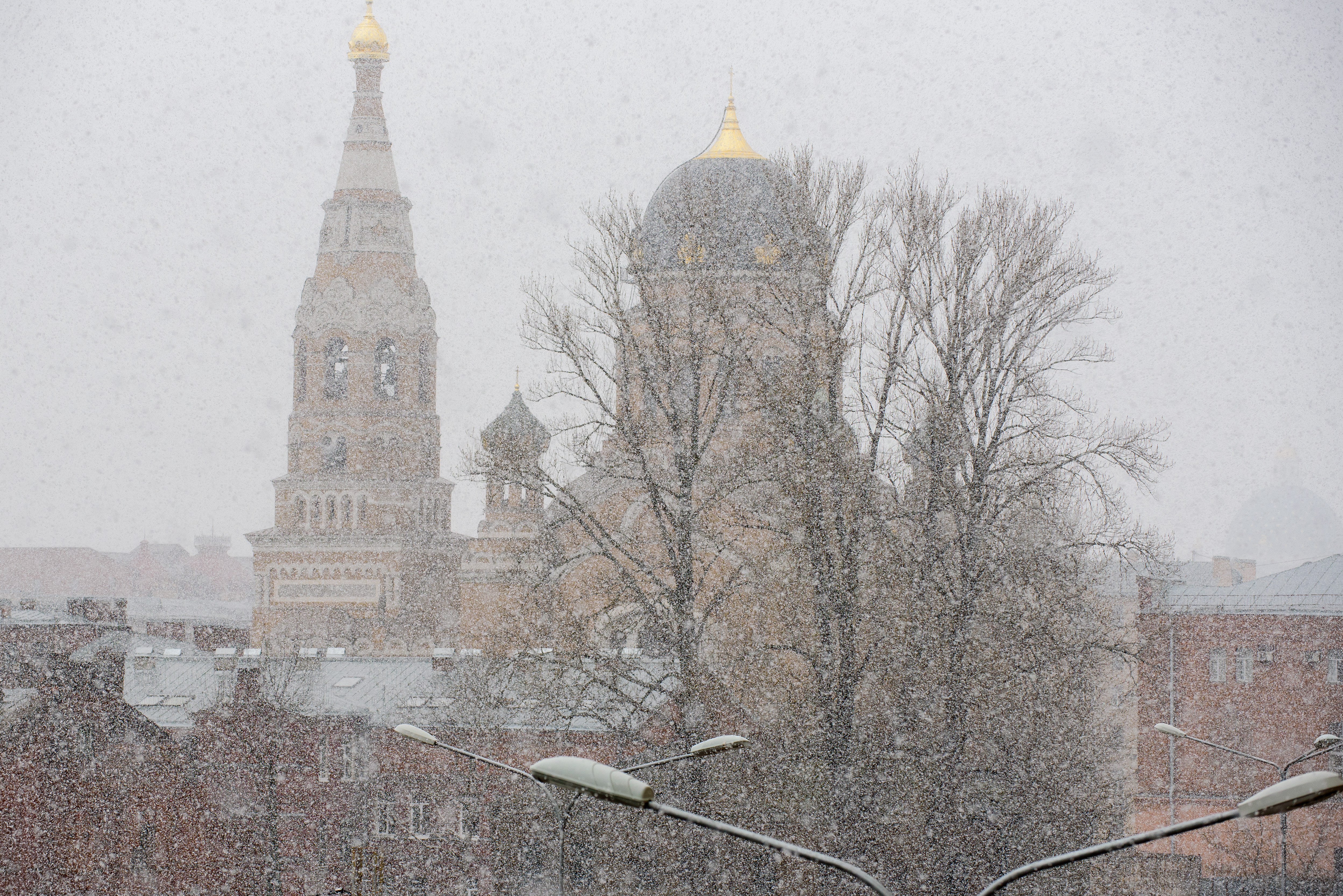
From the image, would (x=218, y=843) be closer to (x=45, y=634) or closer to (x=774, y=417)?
(x=45, y=634)

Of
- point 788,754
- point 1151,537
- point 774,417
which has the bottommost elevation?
point 788,754

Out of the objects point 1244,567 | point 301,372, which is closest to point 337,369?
point 301,372

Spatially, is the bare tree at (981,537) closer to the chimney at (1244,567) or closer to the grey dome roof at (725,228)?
the grey dome roof at (725,228)

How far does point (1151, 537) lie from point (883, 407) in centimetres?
380

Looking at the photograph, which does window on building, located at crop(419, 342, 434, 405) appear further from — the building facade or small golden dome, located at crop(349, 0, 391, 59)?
the building facade

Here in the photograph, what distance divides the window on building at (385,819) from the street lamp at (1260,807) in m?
22.9

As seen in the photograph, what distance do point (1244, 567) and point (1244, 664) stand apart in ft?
104

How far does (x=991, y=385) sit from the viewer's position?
2000 cm

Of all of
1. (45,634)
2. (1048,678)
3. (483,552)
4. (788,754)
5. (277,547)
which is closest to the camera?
(788,754)

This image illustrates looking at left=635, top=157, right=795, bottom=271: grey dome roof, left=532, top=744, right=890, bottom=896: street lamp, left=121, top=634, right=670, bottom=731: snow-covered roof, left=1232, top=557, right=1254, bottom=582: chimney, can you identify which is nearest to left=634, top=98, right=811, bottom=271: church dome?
left=635, top=157, right=795, bottom=271: grey dome roof

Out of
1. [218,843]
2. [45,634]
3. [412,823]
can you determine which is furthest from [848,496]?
[45,634]

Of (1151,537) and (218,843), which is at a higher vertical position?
(1151,537)

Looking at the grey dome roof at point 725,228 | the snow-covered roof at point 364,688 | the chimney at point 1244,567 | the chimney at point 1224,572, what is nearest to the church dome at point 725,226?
the grey dome roof at point 725,228

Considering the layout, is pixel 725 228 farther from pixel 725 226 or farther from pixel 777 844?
pixel 777 844
